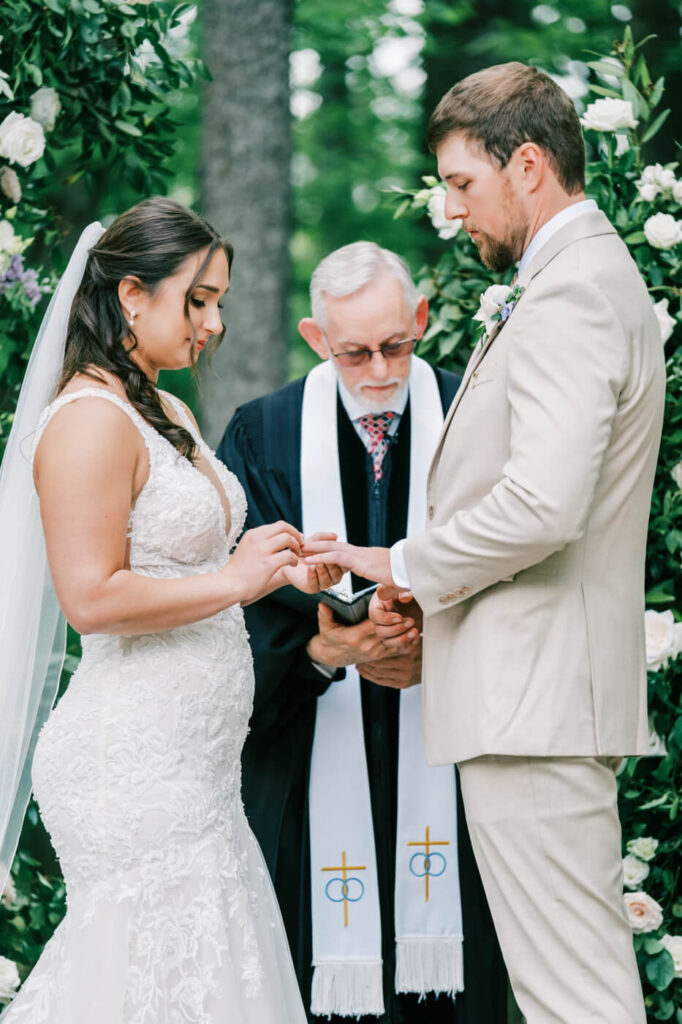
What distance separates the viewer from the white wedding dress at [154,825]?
2795 millimetres

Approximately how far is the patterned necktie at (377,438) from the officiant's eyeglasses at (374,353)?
0.21 meters

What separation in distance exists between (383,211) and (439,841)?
31.6ft

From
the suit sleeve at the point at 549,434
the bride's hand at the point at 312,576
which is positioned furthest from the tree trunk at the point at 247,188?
the suit sleeve at the point at 549,434

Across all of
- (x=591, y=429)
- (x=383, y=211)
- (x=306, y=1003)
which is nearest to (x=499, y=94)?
(x=591, y=429)

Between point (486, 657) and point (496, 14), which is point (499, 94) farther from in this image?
point (496, 14)

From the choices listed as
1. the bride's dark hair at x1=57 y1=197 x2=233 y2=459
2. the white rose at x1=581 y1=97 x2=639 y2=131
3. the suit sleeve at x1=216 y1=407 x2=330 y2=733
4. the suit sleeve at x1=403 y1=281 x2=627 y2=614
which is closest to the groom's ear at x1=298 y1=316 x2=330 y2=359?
the suit sleeve at x1=216 y1=407 x2=330 y2=733

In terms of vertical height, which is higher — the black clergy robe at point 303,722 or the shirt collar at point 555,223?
the shirt collar at point 555,223

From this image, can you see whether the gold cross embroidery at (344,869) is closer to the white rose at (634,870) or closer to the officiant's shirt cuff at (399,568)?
the white rose at (634,870)

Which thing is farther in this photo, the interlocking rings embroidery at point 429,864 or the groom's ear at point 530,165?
the interlocking rings embroidery at point 429,864

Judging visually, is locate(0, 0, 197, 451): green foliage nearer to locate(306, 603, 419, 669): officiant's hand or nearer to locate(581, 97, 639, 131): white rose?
locate(306, 603, 419, 669): officiant's hand

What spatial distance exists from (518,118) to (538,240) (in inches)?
10.9

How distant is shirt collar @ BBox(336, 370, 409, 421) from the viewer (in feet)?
12.9

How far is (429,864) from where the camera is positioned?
12.4 ft

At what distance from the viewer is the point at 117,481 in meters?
2.82
